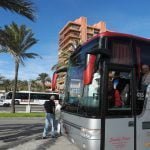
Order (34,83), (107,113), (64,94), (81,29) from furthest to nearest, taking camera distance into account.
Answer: (34,83), (81,29), (64,94), (107,113)

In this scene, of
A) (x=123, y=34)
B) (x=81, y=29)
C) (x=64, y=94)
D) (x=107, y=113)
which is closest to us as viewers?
(x=107, y=113)

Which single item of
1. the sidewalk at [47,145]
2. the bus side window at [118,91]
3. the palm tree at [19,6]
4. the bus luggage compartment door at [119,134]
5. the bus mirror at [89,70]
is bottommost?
the sidewalk at [47,145]

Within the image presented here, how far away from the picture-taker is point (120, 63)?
9219 mm

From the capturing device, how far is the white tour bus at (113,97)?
873 cm

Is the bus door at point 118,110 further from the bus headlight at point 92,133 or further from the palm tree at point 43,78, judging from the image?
the palm tree at point 43,78

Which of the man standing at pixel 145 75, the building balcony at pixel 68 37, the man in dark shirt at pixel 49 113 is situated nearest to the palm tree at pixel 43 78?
the building balcony at pixel 68 37

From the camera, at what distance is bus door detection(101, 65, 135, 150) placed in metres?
8.73

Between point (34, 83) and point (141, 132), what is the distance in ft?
360

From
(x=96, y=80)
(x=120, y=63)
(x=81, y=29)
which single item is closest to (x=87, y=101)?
(x=96, y=80)

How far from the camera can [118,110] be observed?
29.4ft

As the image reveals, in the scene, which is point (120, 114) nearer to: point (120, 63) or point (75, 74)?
point (120, 63)

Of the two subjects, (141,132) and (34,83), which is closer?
(141,132)

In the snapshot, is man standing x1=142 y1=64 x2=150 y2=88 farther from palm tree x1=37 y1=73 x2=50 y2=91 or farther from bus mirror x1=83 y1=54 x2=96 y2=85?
palm tree x1=37 y1=73 x2=50 y2=91

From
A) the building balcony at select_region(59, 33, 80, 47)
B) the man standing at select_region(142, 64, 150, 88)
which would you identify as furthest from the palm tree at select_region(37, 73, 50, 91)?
the man standing at select_region(142, 64, 150, 88)
